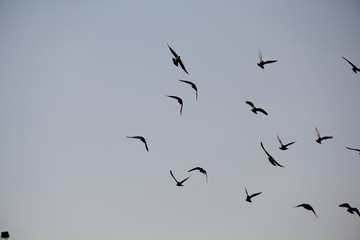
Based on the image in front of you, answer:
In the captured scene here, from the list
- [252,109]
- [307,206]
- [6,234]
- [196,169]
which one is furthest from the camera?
[6,234]

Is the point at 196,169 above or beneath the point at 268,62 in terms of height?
beneath

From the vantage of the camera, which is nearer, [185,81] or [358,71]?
[185,81]

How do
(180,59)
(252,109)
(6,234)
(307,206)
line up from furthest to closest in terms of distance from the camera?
(6,234)
(252,109)
(307,206)
(180,59)

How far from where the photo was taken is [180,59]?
1833 cm

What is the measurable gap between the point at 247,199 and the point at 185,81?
9.36 m

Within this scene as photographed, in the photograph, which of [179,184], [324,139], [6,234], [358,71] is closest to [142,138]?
[179,184]

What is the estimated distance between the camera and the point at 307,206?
65.0ft

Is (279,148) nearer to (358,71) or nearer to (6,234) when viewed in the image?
(358,71)

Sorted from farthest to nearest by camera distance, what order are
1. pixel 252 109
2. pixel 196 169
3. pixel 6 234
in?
pixel 6 234, pixel 252 109, pixel 196 169

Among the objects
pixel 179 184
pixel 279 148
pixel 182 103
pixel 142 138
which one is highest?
pixel 182 103

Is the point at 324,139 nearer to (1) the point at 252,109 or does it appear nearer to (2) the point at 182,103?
(1) the point at 252,109

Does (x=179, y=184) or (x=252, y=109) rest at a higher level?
(x=252, y=109)

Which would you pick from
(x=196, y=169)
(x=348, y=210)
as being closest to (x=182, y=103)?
(x=196, y=169)

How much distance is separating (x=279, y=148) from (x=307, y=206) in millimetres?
4083
